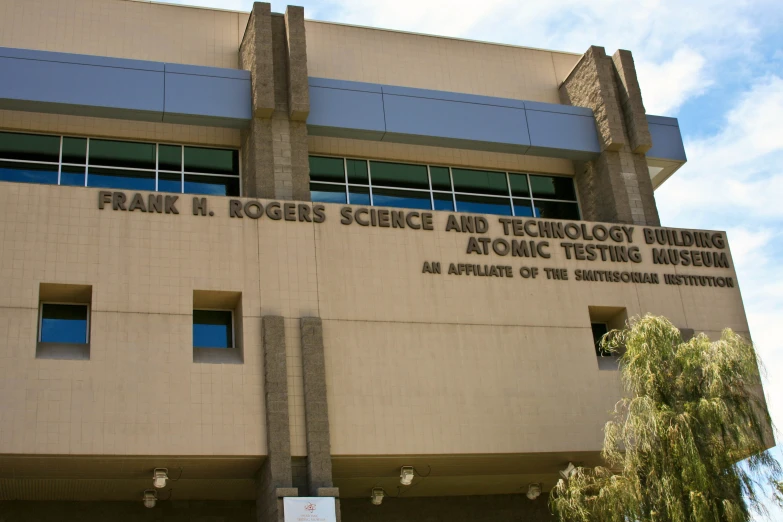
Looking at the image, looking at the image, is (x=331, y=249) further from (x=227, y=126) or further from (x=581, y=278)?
(x=581, y=278)

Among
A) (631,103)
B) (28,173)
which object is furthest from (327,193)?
(631,103)

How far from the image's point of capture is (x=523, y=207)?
1196 inches

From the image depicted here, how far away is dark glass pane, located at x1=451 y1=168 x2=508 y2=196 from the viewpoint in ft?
98.4

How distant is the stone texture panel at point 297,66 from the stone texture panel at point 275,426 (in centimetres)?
660

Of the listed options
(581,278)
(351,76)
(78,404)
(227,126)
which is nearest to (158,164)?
(227,126)

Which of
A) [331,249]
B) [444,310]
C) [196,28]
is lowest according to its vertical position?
[444,310]

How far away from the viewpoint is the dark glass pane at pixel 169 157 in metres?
27.2

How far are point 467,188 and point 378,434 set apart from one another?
394 inches

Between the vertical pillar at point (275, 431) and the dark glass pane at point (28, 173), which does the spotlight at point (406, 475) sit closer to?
the vertical pillar at point (275, 431)

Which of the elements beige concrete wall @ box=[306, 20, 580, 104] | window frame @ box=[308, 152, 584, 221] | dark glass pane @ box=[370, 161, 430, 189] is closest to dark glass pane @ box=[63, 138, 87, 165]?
window frame @ box=[308, 152, 584, 221]

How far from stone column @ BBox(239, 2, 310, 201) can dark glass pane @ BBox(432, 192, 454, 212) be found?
4.68 metres

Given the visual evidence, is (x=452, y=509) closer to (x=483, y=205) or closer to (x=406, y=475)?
(x=406, y=475)

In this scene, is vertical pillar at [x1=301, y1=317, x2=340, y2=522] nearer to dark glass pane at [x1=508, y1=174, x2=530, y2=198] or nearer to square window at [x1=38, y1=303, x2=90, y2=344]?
square window at [x1=38, y1=303, x2=90, y2=344]

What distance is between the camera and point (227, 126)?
89.0 ft
